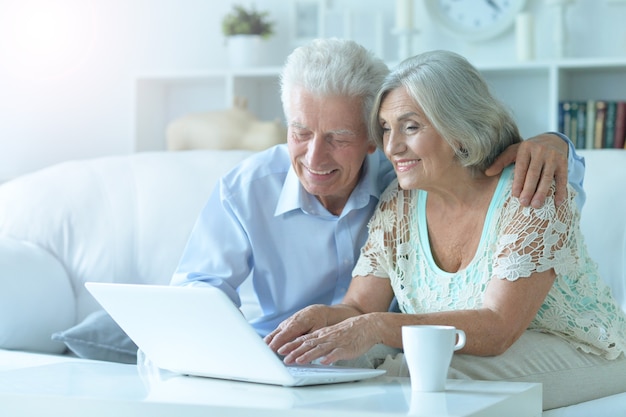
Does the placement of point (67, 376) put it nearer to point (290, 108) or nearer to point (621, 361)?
point (290, 108)

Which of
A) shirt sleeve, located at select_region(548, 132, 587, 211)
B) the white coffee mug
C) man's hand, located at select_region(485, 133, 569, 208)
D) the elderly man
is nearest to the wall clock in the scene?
the elderly man

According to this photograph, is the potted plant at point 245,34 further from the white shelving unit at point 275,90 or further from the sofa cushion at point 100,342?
the sofa cushion at point 100,342

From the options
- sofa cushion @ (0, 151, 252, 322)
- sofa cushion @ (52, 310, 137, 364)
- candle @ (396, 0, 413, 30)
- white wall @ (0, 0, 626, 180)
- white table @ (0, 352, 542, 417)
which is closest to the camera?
white table @ (0, 352, 542, 417)

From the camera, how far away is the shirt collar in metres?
1.89

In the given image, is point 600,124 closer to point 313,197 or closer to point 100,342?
point 313,197

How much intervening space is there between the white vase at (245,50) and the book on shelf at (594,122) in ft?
3.82

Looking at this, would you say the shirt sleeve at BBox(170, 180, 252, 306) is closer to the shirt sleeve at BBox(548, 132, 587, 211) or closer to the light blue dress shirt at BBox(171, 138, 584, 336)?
the light blue dress shirt at BBox(171, 138, 584, 336)

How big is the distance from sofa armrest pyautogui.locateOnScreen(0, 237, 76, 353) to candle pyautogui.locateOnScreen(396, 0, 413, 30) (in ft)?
5.32

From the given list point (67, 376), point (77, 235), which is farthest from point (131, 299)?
point (77, 235)

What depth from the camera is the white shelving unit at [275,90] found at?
341 centimetres

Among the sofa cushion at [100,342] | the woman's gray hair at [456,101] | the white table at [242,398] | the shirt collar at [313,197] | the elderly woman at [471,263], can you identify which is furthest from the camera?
the sofa cushion at [100,342]

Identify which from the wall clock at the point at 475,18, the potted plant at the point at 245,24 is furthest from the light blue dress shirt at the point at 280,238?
the potted plant at the point at 245,24

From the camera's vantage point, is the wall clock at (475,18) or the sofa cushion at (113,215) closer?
the sofa cushion at (113,215)

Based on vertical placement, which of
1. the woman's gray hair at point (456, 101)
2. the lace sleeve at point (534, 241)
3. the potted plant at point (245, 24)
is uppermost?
the potted plant at point (245, 24)
